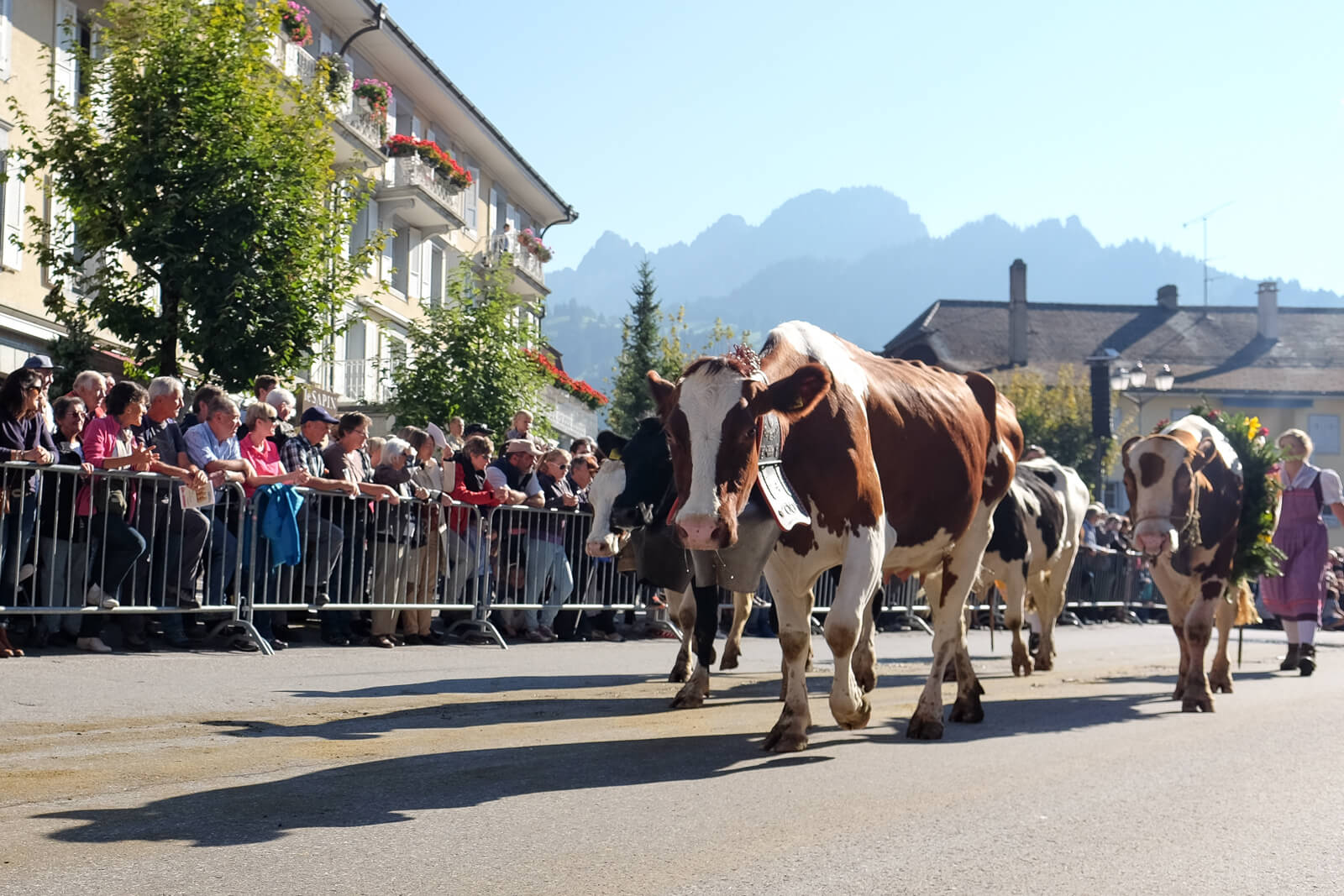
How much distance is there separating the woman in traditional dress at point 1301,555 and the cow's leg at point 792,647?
904cm

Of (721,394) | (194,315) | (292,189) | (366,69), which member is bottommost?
(721,394)

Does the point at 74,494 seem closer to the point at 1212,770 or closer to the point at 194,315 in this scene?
the point at 1212,770

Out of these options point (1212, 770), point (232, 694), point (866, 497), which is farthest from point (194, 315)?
point (1212, 770)

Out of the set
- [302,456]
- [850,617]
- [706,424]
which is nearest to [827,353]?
[706,424]

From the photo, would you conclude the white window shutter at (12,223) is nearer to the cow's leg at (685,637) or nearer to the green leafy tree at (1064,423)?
the cow's leg at (685,637)

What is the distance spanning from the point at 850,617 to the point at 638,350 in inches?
3075

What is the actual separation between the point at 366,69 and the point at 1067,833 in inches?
1498

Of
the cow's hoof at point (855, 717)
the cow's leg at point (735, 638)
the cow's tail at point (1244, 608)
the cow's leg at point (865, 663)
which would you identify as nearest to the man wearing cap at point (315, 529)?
the cow's leg at point (735, 638)

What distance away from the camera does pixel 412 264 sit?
44812 mm

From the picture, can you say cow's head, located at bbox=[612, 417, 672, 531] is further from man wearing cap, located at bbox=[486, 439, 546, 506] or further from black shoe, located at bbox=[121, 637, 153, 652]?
man wearing cap, located at bbox=[486, 439, 546, 506]

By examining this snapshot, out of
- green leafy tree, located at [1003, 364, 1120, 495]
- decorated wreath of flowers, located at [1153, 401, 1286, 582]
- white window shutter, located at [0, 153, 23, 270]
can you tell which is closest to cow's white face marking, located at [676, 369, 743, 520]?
decorated wreath of flowers, located at [1153, 401, 1286, 582]

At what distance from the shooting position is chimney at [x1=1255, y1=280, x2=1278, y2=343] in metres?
77.6

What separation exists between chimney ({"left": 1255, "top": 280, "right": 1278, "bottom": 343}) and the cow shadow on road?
77.3 m

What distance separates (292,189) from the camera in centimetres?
1967
